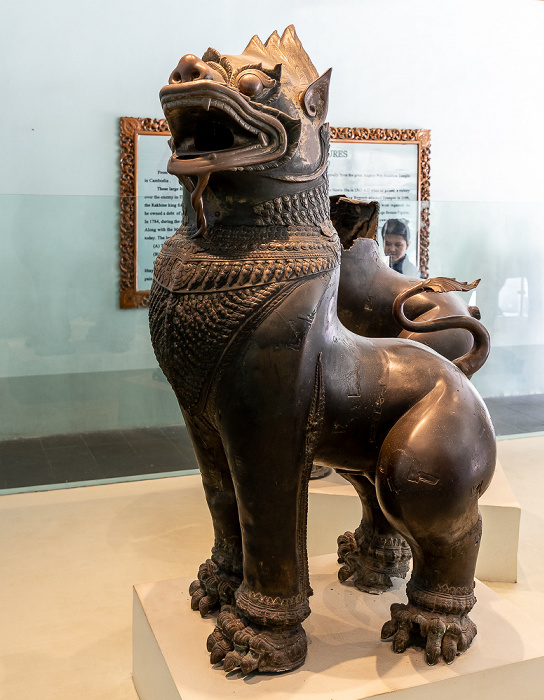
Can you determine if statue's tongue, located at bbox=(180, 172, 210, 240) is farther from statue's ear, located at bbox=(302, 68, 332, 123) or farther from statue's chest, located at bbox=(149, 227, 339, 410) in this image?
statue's ear, located at bbox=(302, 68, 332, 123)

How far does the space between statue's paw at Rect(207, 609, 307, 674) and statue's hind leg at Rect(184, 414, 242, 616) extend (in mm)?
135

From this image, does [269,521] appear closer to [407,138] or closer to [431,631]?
[431,631]

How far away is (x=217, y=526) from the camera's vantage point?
1.49 meters

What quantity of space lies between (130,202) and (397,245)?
121 centimetres

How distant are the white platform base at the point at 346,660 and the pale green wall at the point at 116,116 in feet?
5.25

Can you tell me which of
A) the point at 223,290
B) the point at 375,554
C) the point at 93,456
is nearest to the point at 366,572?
the point at 375,554

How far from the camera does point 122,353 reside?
3.12 meters

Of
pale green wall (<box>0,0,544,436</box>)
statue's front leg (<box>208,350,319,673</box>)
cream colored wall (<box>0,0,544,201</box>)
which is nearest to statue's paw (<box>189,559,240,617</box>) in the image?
statue's front leg (<box>208,350,319,673</box>)

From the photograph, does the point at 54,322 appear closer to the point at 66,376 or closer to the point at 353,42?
the point at 66,376

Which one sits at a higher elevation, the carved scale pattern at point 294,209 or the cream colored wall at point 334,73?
the cream colored wall at point 334,73

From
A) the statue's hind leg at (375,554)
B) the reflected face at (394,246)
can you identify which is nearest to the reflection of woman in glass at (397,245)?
the reflected face at (394,246)

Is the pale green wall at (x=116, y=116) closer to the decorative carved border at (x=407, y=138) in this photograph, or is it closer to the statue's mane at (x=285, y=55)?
the decorative carved border at (x=407, y=138)

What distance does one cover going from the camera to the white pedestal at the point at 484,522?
2119 mm

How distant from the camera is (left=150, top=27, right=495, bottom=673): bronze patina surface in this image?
115 cm
